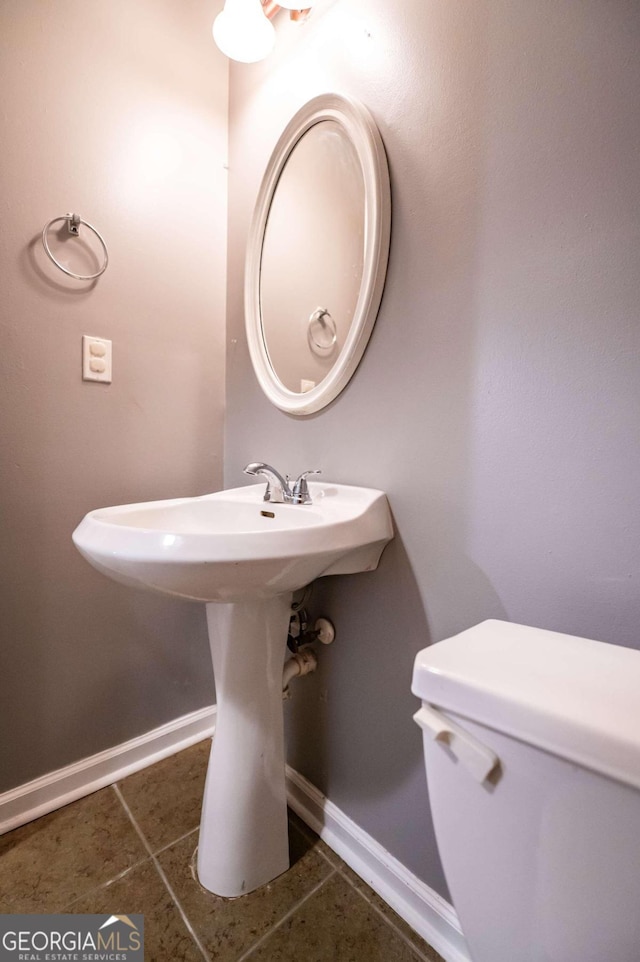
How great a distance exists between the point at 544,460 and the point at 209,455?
95 cm

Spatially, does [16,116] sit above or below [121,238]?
above

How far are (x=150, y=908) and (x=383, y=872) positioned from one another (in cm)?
46

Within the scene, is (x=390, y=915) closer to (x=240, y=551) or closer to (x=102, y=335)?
(x=240, y=551)

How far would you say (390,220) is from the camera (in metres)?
0.78

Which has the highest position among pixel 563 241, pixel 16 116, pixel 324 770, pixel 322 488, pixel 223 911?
pixel 16 116

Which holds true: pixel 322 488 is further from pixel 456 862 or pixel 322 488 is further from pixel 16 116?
pixel 16 116

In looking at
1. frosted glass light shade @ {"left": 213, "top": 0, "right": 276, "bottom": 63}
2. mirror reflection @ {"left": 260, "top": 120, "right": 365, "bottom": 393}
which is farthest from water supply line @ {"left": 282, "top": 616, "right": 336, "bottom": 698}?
frosted glass light shade @ {"left": 213, "top": 0, "right": 276, "bottom": 63}

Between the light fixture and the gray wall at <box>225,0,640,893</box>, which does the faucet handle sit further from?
the light fixture

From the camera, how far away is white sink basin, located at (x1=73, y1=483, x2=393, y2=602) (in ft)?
1.77

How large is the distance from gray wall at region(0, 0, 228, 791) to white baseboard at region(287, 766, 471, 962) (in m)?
0.48

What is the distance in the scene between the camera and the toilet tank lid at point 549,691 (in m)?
0.31

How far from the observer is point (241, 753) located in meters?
0.77

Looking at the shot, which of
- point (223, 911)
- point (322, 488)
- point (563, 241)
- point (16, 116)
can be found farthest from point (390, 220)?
point (223, 911)

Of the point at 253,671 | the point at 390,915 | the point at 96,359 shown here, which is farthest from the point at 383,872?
the point at 96,359
